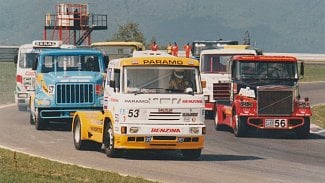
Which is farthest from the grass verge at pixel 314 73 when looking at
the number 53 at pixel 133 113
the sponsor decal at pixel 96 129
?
the number 53 at pixel 133 113

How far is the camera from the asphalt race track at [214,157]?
60.1 feet

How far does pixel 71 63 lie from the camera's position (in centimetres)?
2866

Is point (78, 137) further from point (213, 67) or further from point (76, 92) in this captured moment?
point (213, 67)

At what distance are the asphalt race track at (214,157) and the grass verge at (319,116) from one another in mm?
3742

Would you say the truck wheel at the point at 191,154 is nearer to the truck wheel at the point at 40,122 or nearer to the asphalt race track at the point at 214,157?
the asphalt race track at the point at 214,157

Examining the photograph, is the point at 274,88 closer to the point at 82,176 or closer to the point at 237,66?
the point at 237,66

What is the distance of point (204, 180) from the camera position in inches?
688

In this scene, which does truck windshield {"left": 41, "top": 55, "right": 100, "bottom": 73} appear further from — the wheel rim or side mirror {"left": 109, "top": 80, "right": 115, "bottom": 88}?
side mirror {"left": 109, "top": 80, "right": 115, "bottom": 88}

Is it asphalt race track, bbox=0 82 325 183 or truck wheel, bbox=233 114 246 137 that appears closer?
asphalt race track, bbox=0 82 325 183

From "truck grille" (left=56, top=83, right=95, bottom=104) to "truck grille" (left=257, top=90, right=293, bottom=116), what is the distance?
4691 mm

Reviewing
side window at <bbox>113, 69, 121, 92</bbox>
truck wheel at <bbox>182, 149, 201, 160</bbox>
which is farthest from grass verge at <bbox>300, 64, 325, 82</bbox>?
side window at <bbox>113, 69, 121, 92</bbox>

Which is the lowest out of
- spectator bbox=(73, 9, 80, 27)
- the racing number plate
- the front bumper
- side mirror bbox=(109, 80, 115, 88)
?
the racing number plate

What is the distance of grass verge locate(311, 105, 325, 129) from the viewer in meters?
33.3

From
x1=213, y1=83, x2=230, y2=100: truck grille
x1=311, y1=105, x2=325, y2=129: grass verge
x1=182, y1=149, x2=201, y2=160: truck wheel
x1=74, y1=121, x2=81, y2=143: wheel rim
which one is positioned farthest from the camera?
x1=311, y1=105, x2=325, y2=129: grass verge
